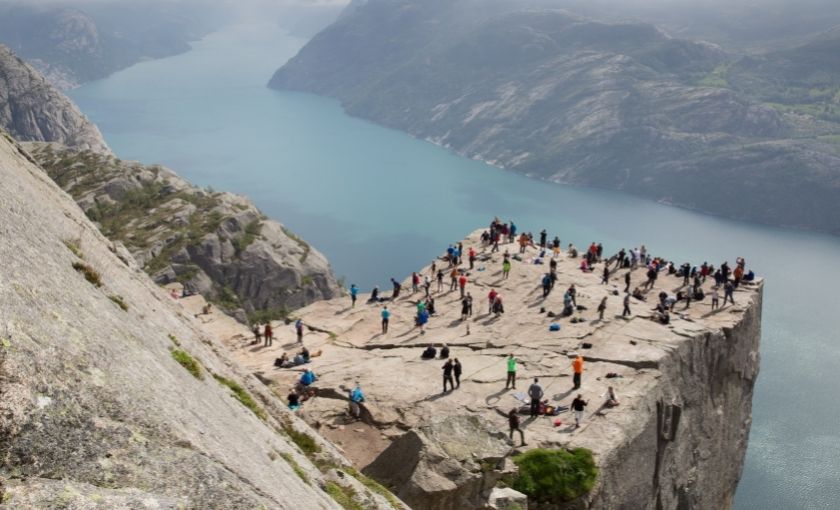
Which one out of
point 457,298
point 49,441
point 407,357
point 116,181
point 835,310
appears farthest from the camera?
point 835,310

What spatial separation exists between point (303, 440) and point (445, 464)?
6.85 meters

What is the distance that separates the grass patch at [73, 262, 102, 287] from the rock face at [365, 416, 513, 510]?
13457 mm

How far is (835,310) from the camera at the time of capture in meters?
132

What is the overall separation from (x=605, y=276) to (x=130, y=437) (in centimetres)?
4222

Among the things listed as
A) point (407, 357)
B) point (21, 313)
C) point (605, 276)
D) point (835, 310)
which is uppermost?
point (21, 313)

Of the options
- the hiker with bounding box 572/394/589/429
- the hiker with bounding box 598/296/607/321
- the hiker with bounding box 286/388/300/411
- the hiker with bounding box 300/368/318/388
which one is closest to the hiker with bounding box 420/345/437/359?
the hiker with bounding box 300/368/318/388

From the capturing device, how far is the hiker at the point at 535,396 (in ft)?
101

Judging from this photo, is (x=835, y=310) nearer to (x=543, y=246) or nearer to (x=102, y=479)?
(x=543, y=246)

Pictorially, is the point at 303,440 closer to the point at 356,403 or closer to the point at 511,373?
the point at 356,403

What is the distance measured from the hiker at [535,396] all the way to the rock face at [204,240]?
5079 centimetres

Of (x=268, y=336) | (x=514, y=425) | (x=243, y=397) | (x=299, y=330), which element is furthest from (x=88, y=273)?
(x=299, y=330)

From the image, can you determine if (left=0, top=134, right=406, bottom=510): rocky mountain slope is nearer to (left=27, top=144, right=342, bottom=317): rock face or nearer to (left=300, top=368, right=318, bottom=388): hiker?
(left=300, top=368, right=318, bottom=388): hiker

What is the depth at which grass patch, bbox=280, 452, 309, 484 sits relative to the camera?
1548 centimetres

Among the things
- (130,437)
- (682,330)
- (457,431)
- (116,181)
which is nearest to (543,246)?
(682,330)
